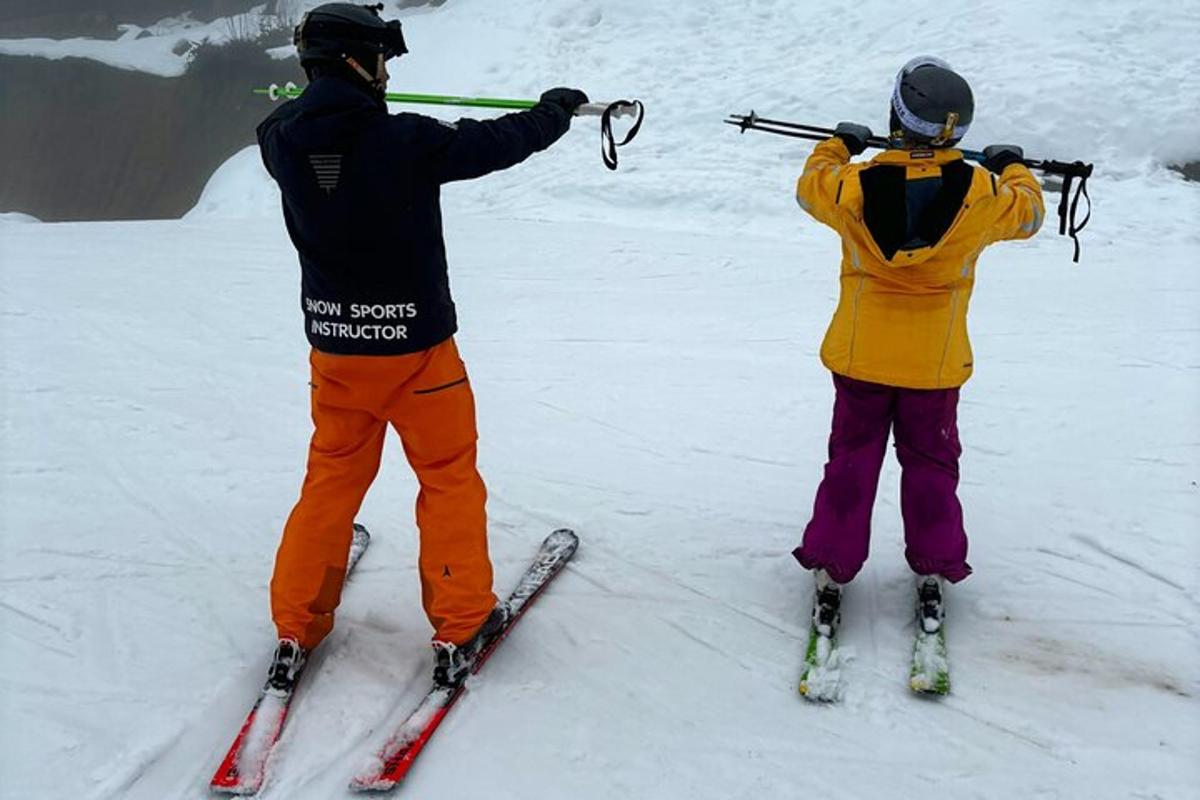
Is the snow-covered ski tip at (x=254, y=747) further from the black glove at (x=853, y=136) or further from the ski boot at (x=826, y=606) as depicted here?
the black glove at (x=853, y=136)

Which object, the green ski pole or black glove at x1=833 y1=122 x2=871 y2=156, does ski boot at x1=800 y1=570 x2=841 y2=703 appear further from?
the green ski pole

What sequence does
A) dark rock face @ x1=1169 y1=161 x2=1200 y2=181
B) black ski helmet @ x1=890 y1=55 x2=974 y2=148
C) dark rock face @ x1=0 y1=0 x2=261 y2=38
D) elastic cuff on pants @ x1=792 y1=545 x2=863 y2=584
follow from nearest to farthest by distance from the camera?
Result: black ski helmet @ x1=890 y1=55 x2=974 y2=148, elastic cuff on pants @ x1=792 y1=545 x2=863 y2=584, dark rock face @ x1=1169 y1=161 x2=1200 y2=181, dark rock face @ x1=0 y1=0 x2=261 y2=38

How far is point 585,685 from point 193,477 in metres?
2.50

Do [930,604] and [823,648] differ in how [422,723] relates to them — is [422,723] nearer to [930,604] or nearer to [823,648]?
[823,648]

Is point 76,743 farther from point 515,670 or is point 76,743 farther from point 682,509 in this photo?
point 682,509

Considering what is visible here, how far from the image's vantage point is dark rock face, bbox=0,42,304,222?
19.2m

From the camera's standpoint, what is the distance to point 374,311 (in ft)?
9.24

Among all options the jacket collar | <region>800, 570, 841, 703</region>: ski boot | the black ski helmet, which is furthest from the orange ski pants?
the black ski helmet

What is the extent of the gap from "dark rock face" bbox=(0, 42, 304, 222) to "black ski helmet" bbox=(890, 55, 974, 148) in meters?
17.6

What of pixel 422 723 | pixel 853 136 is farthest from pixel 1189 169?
pixel 422 723

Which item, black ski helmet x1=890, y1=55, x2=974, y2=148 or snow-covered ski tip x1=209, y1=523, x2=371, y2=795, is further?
black ski helmet x1=890, y1=55, x2=974, y2=148

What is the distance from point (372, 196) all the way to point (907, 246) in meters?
1.54

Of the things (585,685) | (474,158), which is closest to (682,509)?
Answer: (585,685)

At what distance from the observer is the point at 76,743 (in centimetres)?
275
